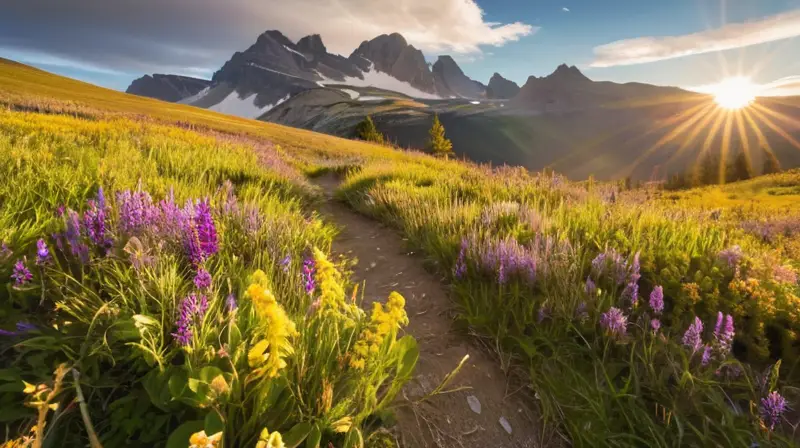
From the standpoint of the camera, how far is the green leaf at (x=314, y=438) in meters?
1.61

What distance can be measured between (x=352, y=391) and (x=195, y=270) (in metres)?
1.46

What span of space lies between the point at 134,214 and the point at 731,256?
492 centimetres

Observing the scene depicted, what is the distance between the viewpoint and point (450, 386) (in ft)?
8.18

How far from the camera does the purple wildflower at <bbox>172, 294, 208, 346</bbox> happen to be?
184 cm

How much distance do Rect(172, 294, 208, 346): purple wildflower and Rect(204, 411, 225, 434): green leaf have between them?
44 cm

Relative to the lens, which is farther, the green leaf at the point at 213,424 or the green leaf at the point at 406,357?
the green leaf at the point at 406,357

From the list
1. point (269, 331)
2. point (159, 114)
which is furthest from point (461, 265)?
point (159, 114)

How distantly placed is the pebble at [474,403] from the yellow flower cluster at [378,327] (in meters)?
0.90

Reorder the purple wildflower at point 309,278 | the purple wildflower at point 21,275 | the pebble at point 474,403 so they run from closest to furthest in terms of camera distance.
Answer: the purple wildflower at point 21,275 < the pebble at point 474,403 < the purple wildflower at point 309,278

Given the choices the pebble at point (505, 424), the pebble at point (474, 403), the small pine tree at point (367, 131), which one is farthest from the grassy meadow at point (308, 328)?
the small pine tree at point (367, 131)

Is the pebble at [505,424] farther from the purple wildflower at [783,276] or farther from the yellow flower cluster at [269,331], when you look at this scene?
the purple wildflower at [783,276]

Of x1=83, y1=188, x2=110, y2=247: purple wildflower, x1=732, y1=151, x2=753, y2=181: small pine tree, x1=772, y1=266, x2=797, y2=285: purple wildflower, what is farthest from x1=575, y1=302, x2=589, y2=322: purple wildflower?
x1=732, y1=151, x2=753, y2=181: small pine tree

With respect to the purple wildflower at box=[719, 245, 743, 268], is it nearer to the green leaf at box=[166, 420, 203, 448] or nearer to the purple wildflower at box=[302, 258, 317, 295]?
the purple wildflower at box=[302, 258, 317, 295]

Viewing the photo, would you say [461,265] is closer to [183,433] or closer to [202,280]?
[202,280]
